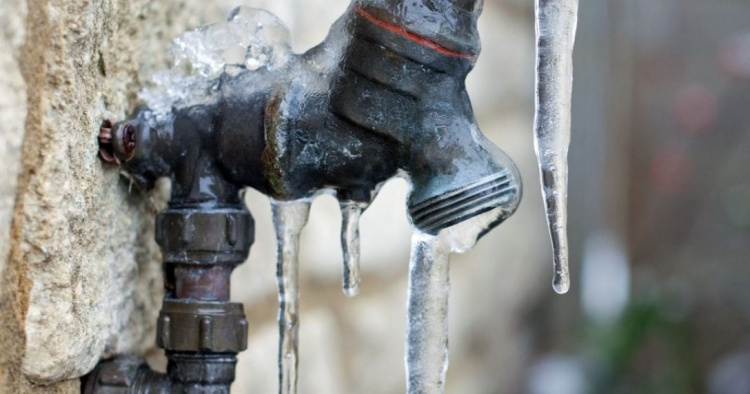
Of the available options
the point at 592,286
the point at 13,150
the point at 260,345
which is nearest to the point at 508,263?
the point at 592,286

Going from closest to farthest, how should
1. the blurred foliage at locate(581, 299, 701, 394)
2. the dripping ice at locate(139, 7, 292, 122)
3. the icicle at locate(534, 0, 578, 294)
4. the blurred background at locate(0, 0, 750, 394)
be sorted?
1. the icicle at locate(534, 0, 578, 294)
2. the dripping ice at locate(139, 7, 292, 122)
3. the blurred background at locate(0, 0, 750, 394)
4. the blurred foliage at locate(581, 299, 701, 394)

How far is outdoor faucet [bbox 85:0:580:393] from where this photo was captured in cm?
61

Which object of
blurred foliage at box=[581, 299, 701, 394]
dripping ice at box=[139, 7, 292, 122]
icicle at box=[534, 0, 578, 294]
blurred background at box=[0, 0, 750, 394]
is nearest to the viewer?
icicle at box=[534, 0, 578, 294]

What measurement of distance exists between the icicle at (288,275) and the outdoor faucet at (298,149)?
0.02 metres

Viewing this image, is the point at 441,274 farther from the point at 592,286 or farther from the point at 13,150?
the point at 592,286

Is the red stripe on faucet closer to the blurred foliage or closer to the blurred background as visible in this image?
the blurred background

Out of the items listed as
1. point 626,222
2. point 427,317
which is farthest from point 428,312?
point 626,222

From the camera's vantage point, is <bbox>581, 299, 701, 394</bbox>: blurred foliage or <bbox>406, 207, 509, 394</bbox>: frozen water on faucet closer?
<bbox>406, 207, 509, 394</bbox>: frozen water on faucet

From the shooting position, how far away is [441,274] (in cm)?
67

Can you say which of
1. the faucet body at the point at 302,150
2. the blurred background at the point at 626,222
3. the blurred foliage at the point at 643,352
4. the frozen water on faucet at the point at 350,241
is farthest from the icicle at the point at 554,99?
the blurred foliage at the point at 643,352

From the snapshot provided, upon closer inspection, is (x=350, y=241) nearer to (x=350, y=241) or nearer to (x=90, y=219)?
(x=350, y=241)

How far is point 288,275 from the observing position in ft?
2.32

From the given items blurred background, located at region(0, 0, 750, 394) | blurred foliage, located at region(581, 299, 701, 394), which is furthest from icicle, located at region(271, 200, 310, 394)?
blurred foliage, located at region(581, 299, 701, 394)

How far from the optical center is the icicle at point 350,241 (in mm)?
681
